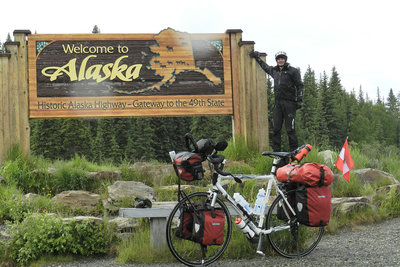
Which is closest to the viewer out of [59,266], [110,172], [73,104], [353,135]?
[59,266]

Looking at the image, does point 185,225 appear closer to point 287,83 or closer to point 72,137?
point 287,83

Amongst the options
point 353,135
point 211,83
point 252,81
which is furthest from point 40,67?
point 353,135

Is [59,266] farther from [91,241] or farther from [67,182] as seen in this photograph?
[67,182]

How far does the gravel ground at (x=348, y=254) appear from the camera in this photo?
5.03 m

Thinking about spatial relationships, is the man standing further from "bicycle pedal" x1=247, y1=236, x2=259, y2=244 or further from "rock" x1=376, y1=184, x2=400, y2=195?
"bicycle pedal" x1=247, y1=236, x2=259, y2=244

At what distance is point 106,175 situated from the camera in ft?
29.2

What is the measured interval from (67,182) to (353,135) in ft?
274

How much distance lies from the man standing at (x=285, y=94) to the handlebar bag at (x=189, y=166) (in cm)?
387

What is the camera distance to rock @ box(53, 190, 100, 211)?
773cm

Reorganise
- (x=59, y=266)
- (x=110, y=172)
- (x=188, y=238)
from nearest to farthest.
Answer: (x=188, y=238) → (x=59, y=266) → (x=110, y=172)

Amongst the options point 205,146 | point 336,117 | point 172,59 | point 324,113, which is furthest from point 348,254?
point 336,117

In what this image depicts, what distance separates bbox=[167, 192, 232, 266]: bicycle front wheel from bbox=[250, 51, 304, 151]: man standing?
143 inches

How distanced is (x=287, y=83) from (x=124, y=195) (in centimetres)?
362

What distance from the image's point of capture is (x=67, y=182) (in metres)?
8.69
